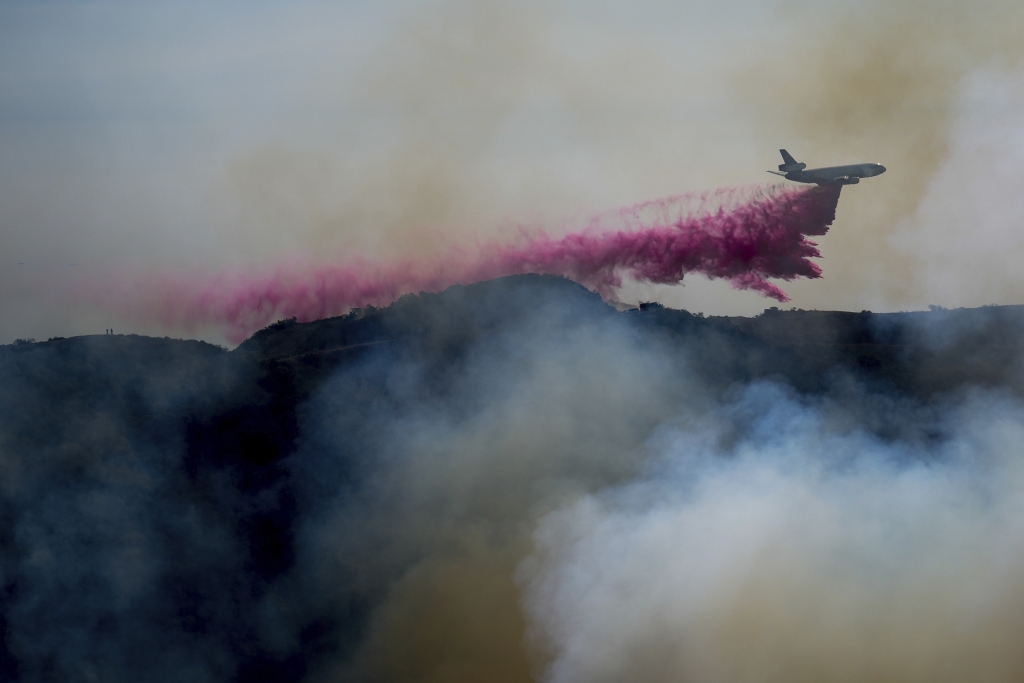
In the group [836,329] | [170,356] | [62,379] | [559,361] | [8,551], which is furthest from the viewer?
[836,329]

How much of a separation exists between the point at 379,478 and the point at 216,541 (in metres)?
6.15

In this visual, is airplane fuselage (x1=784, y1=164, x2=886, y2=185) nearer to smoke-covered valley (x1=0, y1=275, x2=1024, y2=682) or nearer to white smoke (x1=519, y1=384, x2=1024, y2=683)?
smoke-covered valley (x1=0, y1=275, x2=1024, y2=682)

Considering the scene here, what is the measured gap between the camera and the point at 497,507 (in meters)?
37.7

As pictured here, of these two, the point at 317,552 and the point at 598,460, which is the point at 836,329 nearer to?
the point at 598,460

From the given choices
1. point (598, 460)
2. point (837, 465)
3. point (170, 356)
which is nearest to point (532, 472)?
point (598, 460)

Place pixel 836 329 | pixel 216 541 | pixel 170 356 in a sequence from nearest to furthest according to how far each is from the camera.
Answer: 1. pixel 216 541
2. pixel 170 356
3. pixel 836 329

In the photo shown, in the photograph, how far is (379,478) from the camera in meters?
38.8

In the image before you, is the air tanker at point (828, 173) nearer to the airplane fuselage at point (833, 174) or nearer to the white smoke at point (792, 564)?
the airplane fuselage at point (833, 174)

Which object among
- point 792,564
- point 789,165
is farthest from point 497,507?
point 789,165

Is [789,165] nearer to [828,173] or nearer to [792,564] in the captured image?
[828,173]

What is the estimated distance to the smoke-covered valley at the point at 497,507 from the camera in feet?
105

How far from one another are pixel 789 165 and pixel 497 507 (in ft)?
68.0

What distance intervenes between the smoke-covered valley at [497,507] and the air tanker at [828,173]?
7.55m

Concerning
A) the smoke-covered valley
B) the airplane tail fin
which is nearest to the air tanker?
the airplane tail fin
